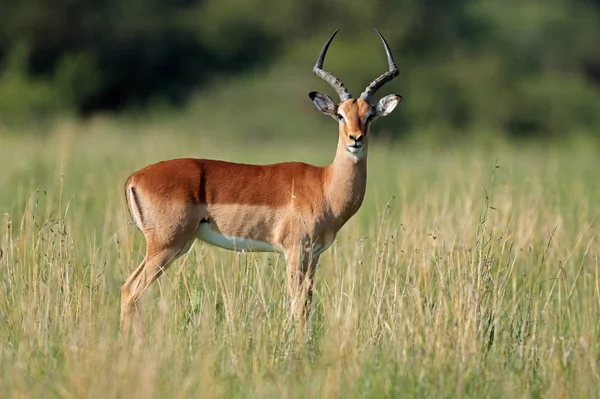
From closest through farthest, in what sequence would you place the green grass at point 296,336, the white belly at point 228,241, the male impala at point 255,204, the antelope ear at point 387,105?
the green grass at point 296,336, the male impala at point 255,204, the white belly at point 228,241, the antelope ear at point 387,105

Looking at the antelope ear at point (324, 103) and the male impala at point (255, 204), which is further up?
the antelope ear at point (324, 103)

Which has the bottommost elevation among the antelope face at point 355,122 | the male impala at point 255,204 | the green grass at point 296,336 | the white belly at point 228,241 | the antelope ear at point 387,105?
the green grass at point 296,336

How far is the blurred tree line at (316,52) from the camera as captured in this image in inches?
1265

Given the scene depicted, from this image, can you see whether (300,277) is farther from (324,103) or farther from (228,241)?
(324,103)

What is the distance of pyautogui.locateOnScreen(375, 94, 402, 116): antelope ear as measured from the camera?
6.49 metres

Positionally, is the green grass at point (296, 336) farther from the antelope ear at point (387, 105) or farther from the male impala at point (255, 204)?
the antelope ear at point (387, 105)

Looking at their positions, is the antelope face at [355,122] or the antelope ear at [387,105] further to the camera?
the antelope ear at [387,105]

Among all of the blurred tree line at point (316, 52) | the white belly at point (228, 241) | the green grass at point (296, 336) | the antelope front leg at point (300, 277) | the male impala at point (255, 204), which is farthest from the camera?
the blurred tree line at point (316, 52)

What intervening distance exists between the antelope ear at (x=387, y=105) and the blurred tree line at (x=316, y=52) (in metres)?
22.3

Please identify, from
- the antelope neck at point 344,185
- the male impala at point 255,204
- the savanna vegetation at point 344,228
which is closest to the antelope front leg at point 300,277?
the male impala at point 255,204

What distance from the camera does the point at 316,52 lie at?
33.4 m

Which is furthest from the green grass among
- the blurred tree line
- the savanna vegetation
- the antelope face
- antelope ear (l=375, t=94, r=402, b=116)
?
the blurred tree line

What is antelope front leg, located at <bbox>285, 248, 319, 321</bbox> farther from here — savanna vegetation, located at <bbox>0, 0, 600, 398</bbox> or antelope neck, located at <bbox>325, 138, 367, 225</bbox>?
antelope neck, located at <bbox>325, 138, 367, 225</bbox>

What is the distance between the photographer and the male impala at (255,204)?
6047 millimetres
